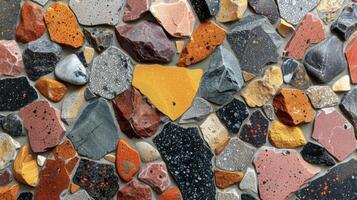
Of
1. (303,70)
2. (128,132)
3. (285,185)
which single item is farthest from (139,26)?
(285,185)

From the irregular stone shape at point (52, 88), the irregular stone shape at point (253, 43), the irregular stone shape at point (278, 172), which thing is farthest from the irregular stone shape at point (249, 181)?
the irregular stone shape at point (52, 88)

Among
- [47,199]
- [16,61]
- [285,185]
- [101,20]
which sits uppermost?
[101,20]

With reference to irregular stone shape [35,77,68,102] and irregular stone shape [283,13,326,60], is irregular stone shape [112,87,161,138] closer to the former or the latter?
irregular stone shape [35,77,68,102]

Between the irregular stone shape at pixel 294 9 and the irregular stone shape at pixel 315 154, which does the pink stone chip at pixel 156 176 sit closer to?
the irregular stone shape at pixel 315 154

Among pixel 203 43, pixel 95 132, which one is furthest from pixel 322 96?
pixel 95 132

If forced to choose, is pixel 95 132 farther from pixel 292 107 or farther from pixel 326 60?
pixel 326 60

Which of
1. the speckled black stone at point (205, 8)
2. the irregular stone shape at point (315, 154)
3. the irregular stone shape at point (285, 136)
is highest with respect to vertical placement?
the speckled black stone at point (205, 8)

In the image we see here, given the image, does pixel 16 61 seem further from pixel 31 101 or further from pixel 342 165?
pixel 342 165
